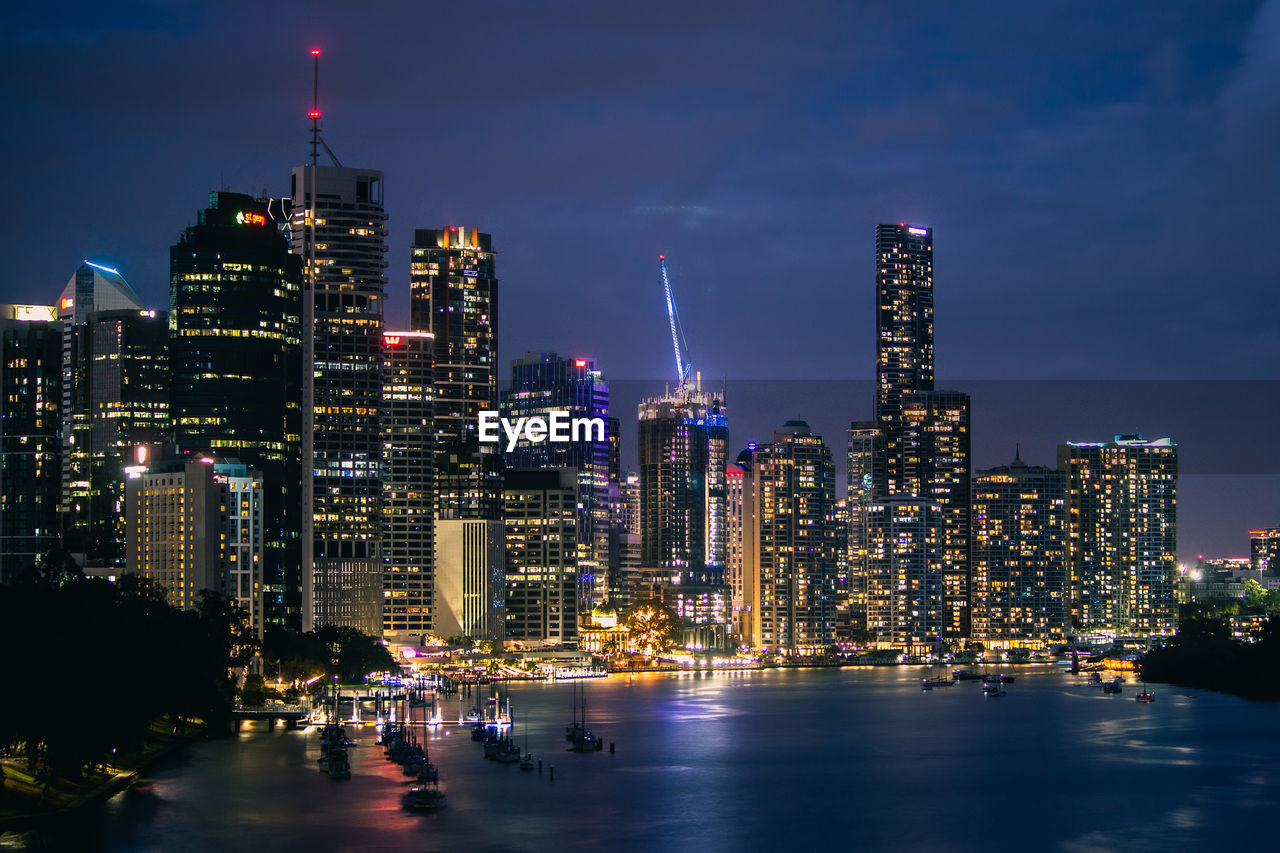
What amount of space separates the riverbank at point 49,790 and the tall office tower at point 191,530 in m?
72.0

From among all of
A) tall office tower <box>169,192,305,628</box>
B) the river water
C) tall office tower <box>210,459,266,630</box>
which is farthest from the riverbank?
tall office tower <box>169,192,305,628</box>

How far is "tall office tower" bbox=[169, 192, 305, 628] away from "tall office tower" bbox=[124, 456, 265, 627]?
12005 mm

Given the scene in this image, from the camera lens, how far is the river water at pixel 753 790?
81.9 meters

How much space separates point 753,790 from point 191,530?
8298 cm

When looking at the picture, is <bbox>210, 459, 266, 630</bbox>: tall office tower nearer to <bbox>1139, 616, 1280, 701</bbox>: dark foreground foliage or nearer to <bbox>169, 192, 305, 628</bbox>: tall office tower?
<bbox>169, 192, 305, 628</bbox>: tall office tower

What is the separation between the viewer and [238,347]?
192 meters

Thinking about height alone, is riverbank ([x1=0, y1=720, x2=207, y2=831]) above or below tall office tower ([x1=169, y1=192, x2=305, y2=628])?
below

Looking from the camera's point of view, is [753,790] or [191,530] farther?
[191,530]

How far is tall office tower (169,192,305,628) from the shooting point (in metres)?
189

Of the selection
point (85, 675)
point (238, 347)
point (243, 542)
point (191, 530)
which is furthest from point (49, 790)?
point (238, 347)

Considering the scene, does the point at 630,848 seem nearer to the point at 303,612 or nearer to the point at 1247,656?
the point at 1247,656

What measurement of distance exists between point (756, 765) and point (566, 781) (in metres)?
16.9

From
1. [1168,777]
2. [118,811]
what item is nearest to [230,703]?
[118,811]

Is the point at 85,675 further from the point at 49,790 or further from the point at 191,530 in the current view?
the point at 191,530
